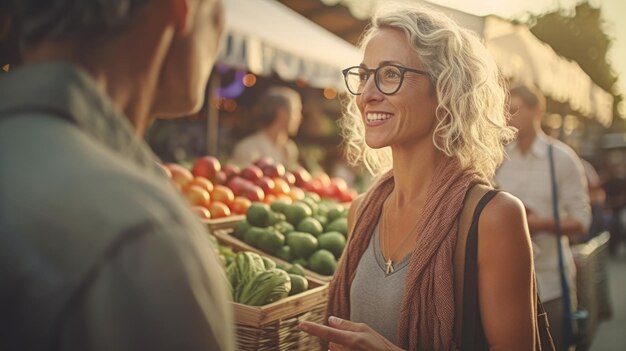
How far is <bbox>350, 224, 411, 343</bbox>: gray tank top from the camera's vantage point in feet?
6.24

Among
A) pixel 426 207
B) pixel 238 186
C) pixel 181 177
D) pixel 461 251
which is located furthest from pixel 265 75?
pixel 461 251

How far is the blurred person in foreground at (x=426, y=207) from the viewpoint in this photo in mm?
1730

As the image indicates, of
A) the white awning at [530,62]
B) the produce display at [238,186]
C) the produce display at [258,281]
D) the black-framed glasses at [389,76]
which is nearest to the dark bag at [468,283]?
the black-framed glasses at [389,76]

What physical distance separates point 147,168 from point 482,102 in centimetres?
155

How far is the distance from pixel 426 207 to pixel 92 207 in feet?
4.64

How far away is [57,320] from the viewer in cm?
65

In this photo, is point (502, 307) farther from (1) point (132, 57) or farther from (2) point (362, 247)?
(1) point (132, 57)

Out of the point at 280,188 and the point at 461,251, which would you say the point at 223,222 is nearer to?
the point at 280,188

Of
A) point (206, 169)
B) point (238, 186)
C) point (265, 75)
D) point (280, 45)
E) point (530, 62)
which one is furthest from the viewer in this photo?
point (265, 75)

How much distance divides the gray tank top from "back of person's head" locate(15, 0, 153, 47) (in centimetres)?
136

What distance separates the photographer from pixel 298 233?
3.10 m

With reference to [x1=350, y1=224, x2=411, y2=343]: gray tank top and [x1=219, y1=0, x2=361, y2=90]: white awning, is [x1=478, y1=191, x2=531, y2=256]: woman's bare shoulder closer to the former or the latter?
[x1=350, y1=224, x2=411, y2=343]: gray tank top

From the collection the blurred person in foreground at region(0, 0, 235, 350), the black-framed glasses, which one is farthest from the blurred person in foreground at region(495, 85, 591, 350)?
the blurred person in foreground at region(0, 0, 235, 350)

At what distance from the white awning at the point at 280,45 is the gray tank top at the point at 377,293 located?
3.13m
